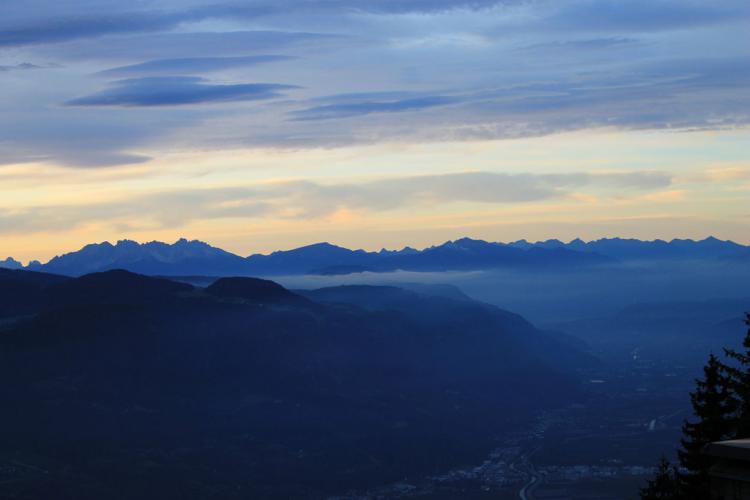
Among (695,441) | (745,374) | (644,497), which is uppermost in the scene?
(745,374)

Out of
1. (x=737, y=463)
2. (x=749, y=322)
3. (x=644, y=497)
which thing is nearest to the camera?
(x=737, y=463)

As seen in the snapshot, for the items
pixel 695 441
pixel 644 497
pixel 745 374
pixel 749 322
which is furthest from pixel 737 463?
pixel 644 497

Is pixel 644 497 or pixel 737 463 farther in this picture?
pixel 644 497

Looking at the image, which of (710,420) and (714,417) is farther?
(710,420)

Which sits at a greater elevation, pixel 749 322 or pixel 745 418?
pixel 749 322

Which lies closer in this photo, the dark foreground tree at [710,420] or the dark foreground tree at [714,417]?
the dark foreground tree at [714,417]

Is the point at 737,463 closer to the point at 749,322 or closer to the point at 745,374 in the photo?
the point at 745,374

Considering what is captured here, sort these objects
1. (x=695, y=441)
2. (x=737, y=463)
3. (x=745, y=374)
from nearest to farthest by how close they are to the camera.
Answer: (x=737, y=463) < (x=745, y=374) < (x=695, y=441)

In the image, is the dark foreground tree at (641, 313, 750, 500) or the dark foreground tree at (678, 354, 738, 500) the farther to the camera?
the dark foreground tree at (678, 354, 738, 500)

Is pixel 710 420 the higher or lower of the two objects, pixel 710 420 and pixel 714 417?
the lower

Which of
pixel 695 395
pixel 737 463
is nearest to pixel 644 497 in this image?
pixel 695 395
